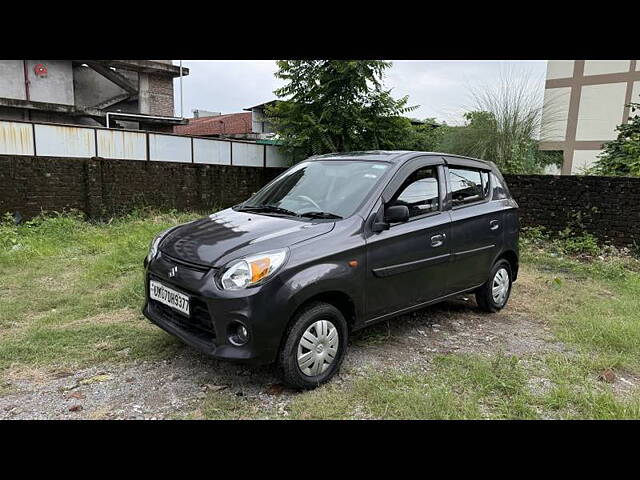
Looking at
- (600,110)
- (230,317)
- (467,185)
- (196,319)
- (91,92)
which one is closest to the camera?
(230,317)

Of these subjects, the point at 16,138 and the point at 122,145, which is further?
the point at 122,145

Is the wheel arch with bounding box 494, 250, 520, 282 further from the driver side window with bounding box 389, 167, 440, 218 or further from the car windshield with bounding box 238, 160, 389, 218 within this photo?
the car windshield with bounding box 238, 160, 389, 218

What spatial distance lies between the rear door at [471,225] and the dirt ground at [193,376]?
53 cm

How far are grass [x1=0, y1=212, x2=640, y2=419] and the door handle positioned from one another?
0.93m

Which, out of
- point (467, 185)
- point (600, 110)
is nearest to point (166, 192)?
point (467, 185)

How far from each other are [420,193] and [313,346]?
1.70 metres

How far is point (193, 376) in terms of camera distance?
3191 mm

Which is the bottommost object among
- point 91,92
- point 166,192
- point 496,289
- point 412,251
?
point 496,289

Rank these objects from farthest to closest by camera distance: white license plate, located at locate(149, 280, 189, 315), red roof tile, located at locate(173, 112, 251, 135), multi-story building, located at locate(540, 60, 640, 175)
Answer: red roof tile, located at locate(173, 112, 251, 135) → multi-story building, located at locate(540, 60, 640, 175) → white license plate, located at locate(149, 280, 189, 315)

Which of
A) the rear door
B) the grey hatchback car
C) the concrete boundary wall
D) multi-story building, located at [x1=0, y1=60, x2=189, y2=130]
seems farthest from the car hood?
multi-story building, located at [x1=0, y1=60, x2=189, y2=130]

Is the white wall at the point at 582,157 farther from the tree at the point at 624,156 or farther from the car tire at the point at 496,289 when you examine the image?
the car tire at the point at 496,289

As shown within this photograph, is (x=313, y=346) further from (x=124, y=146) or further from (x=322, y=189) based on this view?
(x=124, y=146)

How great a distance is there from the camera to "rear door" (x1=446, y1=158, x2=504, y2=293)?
4.10m
